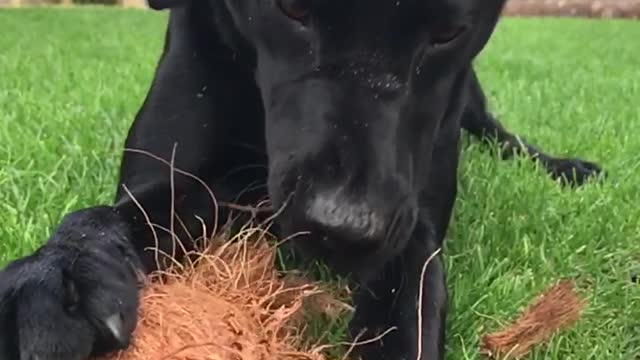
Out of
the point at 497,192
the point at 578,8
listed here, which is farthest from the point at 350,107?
the point at 578,8

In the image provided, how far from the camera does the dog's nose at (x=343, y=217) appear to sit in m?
1.35

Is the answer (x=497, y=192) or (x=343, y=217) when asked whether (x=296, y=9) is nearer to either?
(x=343, y=217)

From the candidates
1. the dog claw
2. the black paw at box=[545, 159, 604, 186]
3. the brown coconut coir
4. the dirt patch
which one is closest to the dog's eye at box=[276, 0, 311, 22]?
the brown coconut coir

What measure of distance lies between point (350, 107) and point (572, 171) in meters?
1.50

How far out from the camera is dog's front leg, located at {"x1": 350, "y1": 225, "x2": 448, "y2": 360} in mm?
1526

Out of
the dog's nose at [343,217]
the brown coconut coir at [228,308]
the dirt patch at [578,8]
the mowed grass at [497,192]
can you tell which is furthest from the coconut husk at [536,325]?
the dirt patch at [578,8]

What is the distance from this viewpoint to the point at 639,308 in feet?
6.24

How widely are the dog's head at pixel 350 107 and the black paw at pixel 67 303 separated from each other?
0.81 feet

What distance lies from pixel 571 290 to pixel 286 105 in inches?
23.3

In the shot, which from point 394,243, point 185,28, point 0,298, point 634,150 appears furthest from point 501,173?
point 0,298

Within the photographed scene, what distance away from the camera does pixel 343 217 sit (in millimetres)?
1343

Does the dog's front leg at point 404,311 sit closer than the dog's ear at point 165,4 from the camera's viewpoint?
Yes

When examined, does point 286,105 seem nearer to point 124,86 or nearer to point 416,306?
point 416,306

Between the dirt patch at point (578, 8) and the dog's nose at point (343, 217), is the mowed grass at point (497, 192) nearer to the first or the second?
the dog's nose at point (343, 217)
